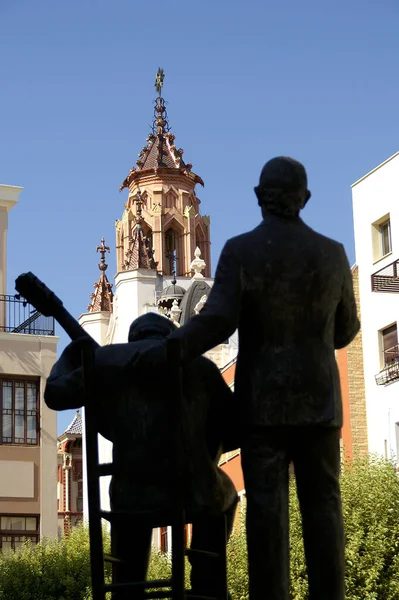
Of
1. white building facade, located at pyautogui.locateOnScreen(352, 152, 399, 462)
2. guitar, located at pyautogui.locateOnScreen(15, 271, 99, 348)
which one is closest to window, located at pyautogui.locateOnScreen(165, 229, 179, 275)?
white building facade, located at pyautogui.locateOnScreen(352, 152, 399, 462)

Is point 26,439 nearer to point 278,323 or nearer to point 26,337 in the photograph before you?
point 26,337

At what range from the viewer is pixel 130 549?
9.95m

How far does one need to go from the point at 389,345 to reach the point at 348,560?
45.3 feet

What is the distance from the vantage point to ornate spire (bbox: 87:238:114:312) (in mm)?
102312

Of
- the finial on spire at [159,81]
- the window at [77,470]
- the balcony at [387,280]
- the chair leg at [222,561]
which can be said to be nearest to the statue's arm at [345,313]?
the chair leg at [222,561]

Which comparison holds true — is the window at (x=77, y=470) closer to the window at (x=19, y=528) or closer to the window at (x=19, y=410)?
the window at (x=19, y=410)

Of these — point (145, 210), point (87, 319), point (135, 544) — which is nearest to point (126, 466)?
point (135, 544)

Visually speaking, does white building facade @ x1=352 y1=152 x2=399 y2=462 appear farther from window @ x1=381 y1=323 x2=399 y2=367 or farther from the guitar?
the guitar

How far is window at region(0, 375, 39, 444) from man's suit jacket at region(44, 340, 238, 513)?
132ft

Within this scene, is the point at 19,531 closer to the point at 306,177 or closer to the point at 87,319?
the point at 306,177

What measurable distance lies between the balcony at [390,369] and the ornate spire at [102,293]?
174 feet

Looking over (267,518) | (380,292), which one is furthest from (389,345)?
(267,518)

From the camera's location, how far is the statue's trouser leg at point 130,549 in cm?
990

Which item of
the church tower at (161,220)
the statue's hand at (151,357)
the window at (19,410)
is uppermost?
the church tower at (161,220)
